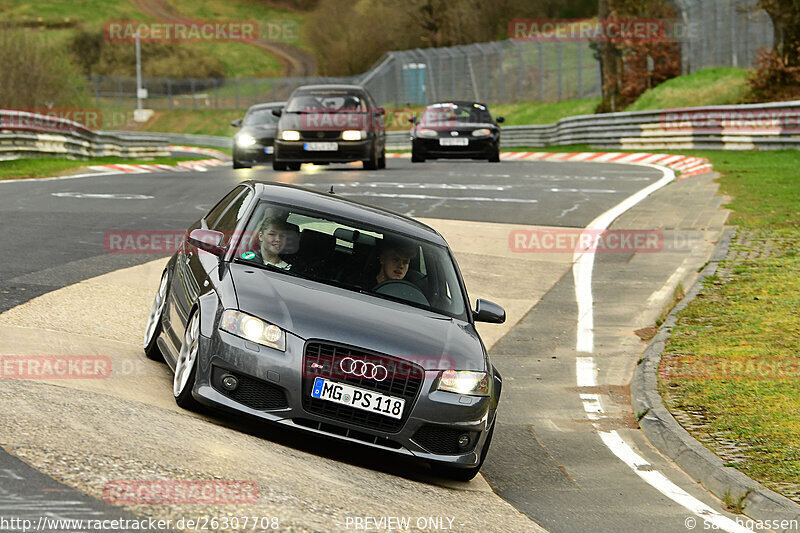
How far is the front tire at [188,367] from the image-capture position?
719cm

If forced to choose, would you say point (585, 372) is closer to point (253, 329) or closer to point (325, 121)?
point (253, 329)

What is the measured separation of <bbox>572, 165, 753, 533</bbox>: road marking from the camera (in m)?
7.09

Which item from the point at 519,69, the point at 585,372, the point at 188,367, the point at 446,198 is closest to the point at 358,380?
the point at 188,367

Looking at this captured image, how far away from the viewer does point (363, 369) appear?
6.91 meters

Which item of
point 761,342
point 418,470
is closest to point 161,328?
point 418,470

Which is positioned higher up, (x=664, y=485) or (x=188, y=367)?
(x=188, y=367)

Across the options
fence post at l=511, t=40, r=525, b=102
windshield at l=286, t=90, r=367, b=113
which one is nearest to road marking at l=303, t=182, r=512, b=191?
windshield at l=286, t=90, r=367, b=113

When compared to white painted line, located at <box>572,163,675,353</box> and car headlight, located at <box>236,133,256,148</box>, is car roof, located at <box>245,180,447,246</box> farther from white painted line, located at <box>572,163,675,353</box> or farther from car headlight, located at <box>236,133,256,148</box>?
car headlight, located at <box>236,133,256,148</box>

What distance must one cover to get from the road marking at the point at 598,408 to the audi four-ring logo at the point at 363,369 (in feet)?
6.43

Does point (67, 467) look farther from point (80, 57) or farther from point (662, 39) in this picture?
point (80, 57)

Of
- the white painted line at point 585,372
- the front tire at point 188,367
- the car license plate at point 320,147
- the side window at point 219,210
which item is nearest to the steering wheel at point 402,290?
the front tire at point 188,367

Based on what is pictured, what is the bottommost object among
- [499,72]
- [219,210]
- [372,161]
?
[372,161]

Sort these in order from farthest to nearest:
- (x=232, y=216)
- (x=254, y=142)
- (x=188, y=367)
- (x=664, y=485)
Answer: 1. (x=254, y=142)
2. (x=232, y=216)
3. (x=664, y=485)
4. (x=188, y=367)

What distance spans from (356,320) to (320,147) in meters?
19.9
